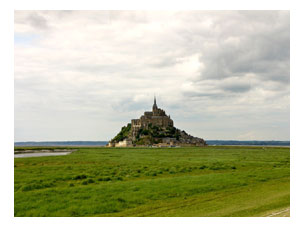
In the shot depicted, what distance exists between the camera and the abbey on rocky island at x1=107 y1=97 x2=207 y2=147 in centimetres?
15775

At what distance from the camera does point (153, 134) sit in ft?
548

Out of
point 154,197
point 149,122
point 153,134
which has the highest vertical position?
point 149,122

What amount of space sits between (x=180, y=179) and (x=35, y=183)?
1123 centimetres

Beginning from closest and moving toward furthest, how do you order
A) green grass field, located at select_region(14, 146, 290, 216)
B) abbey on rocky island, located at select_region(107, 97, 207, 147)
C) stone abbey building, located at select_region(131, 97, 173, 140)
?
green grass field, located at select_region(14, 146, 290, 216)
abbey on rocky island, located at select_region(107, 97, 207, 147)
stone abbey building, located at select_region(131, 97, 173, 140)

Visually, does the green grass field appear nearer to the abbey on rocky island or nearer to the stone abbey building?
the abbey on rocky island

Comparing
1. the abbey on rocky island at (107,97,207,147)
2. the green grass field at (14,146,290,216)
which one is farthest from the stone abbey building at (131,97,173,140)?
the green grass field at (14,146,290,216)

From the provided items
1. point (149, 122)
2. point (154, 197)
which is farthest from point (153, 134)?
point (154, 197)

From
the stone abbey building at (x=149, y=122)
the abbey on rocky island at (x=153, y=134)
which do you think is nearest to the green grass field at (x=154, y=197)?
the abbey on rocky island at (x=153, y=134)

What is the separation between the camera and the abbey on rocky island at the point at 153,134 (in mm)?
157750

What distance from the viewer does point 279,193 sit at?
20.2 metres

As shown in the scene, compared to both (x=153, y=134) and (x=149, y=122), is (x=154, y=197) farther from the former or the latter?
(x=149, y=122)

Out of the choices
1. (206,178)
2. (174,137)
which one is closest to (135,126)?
(174,137)

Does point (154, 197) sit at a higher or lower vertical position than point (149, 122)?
lower
